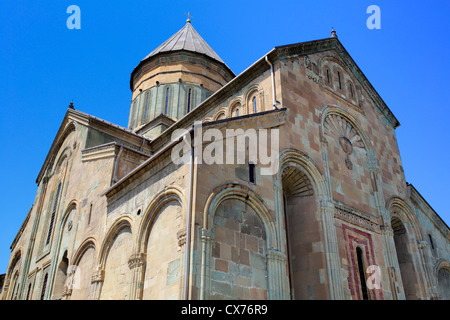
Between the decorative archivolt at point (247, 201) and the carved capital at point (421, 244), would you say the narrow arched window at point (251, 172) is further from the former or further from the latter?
the carved capital at point (421, 244)

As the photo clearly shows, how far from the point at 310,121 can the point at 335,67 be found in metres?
3.75

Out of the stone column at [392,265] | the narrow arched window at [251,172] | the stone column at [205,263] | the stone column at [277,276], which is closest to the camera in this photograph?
the stone column at [205,263]

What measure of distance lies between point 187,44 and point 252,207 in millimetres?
17295

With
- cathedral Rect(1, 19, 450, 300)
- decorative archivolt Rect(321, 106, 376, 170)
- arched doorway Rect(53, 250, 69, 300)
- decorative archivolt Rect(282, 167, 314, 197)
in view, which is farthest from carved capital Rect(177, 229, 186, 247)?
arched doorway Rect(53, 250, 69, 300)

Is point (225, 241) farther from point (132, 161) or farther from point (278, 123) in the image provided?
point (132, 161)

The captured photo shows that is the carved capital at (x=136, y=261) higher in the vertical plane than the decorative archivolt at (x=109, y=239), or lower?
lower

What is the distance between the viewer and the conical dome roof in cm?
2507

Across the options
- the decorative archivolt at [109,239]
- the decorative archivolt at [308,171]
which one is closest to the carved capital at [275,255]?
the decorative archivolt at [308,171]

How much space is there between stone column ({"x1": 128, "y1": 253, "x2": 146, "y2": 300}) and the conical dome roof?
16.5m

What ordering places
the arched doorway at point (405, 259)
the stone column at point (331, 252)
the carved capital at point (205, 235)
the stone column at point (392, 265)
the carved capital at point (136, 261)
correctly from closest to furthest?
the carved capital at point (205, 235) < the carved capital at point (136, 261) < the stone column at point (331, 252) < the stone column at point (392, 265) < the arched doorway at point (405, 259)

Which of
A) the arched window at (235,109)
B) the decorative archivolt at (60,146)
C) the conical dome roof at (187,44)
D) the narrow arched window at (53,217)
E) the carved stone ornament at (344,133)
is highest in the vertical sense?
the conical dome roof at (187,44)

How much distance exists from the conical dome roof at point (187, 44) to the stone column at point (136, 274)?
16540 millimetres

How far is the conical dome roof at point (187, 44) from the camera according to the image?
25.1 meters
